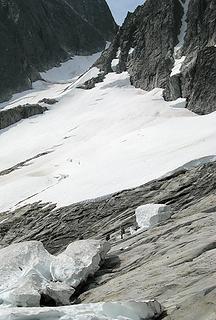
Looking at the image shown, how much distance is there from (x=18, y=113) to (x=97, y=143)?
1239 inches

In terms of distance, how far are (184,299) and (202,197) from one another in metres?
10.5

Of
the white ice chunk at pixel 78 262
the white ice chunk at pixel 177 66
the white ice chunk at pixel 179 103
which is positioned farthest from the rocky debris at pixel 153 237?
the white ice chunk at pixel 177 66

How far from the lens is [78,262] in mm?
13406

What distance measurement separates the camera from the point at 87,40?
132625mm

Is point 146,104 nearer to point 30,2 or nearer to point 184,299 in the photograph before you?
point 184,299

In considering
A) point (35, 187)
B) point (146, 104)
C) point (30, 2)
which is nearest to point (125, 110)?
point (146, 104)

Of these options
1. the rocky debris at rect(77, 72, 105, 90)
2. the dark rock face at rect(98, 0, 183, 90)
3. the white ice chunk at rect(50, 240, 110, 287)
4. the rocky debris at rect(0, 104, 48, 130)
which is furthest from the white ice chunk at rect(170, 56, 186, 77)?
the white ice chunk at rect(50, 240, 110, 287)

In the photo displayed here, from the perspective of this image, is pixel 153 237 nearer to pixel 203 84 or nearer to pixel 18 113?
pixel 203 84

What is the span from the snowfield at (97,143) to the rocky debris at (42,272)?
10.0 metres

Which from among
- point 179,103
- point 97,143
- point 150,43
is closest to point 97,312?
point 97,143

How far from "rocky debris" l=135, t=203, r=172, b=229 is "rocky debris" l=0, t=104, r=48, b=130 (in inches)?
2235

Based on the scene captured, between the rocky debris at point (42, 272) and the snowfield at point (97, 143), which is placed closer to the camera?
the rocky debris at point (42, 272)

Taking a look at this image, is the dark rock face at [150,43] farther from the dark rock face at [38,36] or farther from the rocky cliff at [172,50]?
the dark rock face at [38,36]

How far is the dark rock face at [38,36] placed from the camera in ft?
350
